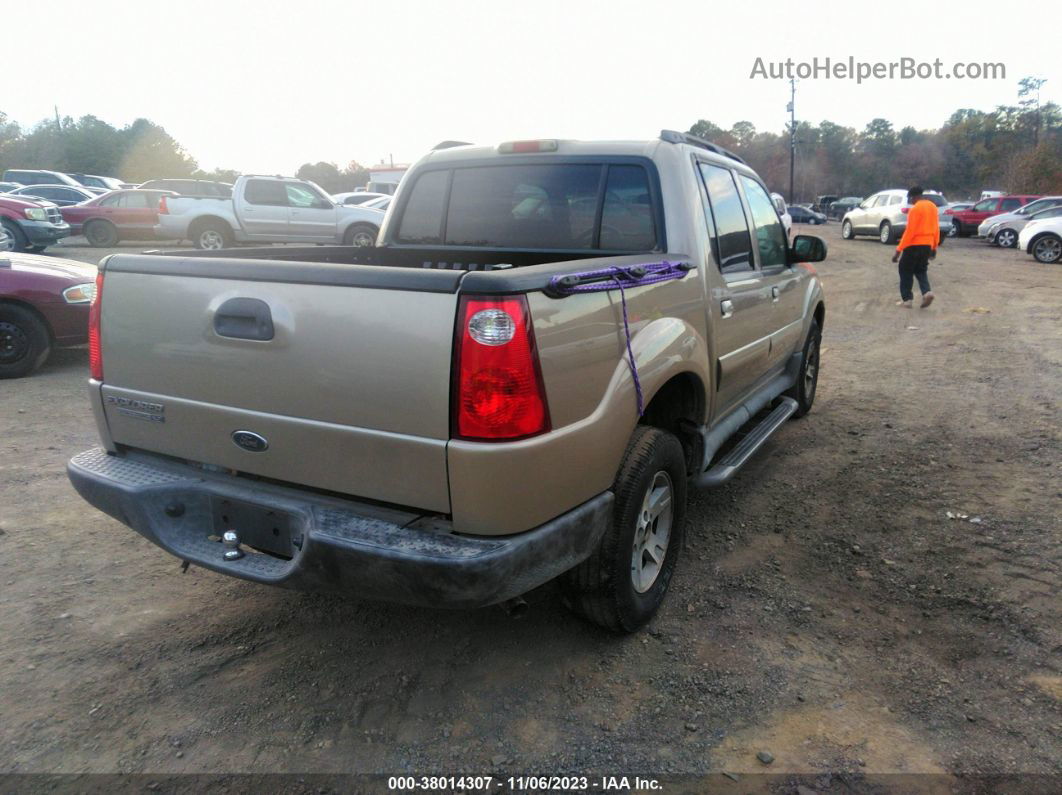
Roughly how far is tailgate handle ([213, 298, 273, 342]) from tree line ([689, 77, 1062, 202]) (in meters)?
53.9

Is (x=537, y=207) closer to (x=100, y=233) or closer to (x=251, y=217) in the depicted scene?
(x=251, y=217)

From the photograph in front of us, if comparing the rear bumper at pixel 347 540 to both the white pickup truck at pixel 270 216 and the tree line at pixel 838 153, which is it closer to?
the white pickup truck at pixel 270 216

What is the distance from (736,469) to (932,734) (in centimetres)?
147

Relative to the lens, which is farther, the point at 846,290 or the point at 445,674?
the point at 846,290

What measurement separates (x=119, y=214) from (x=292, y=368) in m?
20.6

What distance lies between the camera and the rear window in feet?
11.4

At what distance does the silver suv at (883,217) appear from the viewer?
2412 centimetres

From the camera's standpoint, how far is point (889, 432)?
5660 millimetres

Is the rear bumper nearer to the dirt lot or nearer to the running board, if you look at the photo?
the dirt lot

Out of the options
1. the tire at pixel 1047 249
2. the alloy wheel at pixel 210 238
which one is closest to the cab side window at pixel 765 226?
the alloy wheel at pixel 210 238

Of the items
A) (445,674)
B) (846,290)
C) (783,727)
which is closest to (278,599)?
(445,674)

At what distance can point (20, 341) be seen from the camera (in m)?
6.93

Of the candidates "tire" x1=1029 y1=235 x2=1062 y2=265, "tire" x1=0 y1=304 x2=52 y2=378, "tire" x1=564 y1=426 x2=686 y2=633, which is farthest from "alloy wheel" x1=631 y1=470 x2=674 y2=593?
"tire" x1=1029 y1=235 x2=1062 y2=265

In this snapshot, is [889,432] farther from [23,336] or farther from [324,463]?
[23,336]
